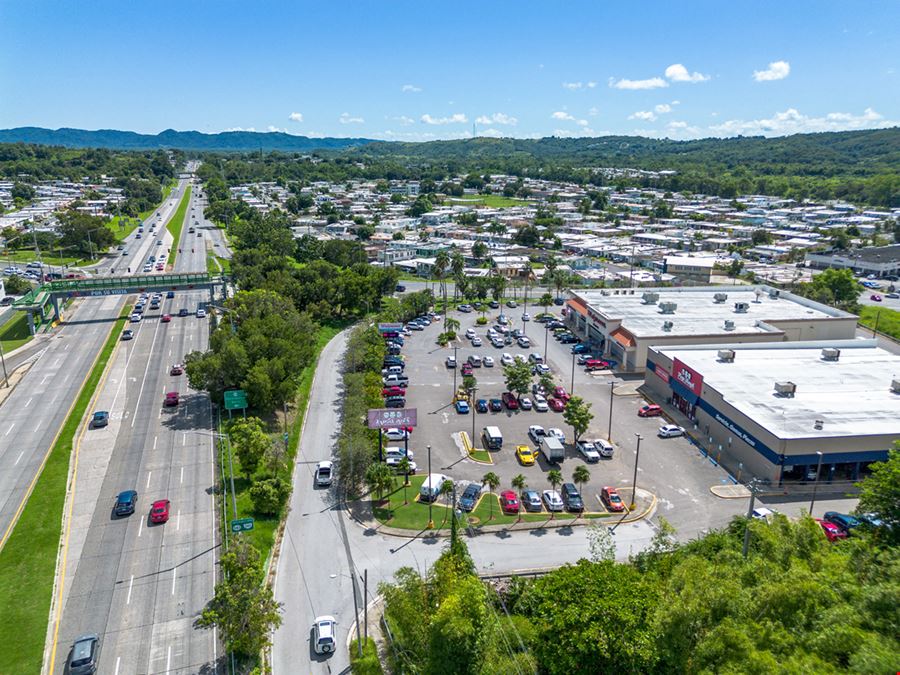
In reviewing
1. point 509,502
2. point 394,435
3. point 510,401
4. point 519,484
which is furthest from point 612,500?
point 394,435

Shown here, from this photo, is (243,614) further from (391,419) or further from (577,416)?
(577,416)

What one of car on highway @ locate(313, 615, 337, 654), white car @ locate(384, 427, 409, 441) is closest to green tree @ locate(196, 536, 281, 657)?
car on highway @ locate(313, 615, 337, 654)

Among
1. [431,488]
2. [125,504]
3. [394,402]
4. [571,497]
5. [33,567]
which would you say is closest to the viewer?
[33,567]

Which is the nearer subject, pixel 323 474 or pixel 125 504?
pixel 125 504

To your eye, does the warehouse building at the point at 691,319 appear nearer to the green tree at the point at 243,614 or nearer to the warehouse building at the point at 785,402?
the warehouse building at the point at 785,402

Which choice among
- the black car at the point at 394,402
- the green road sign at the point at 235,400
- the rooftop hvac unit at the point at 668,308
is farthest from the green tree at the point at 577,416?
the rooftop hvac unit at the point at 668,308
